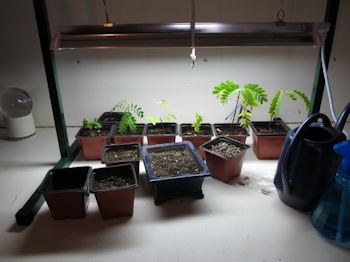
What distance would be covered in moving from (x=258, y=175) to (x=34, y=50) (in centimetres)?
150

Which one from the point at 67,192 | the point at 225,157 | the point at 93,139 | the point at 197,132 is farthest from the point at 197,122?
the point at 67,192

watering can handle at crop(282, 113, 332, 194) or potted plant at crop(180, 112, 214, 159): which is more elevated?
watering can handle at crop(282, 113, 332, 194)

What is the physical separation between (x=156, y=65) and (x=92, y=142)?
0.63 m

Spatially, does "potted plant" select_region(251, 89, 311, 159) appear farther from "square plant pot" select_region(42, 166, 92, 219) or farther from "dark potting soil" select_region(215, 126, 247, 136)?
"square plant pot" select_region(42, 166, 92, 219)

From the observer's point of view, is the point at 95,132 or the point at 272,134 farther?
the point at 95,132

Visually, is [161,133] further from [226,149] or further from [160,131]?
[226,149]

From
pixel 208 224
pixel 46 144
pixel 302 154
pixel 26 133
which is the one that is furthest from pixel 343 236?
pixel 26 133

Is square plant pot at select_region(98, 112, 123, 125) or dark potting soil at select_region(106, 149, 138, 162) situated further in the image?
square plant pot at select_region(98, 112, 123, 125)

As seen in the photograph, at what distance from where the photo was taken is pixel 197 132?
63.0 inches

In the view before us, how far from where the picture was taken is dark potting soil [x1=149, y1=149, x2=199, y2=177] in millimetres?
1248

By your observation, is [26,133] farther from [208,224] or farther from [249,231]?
[249,231]

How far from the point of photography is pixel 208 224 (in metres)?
1.13

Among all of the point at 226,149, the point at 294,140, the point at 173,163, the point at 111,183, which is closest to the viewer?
the point at 294,140

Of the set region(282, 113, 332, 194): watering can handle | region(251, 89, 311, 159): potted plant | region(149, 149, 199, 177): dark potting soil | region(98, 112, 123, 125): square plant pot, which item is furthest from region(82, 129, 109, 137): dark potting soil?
region(282, 113, 332, 194): watering can handle
